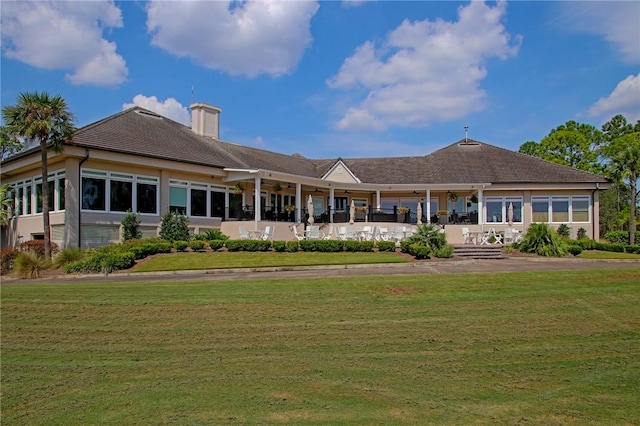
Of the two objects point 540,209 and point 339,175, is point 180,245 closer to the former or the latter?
point 339,175

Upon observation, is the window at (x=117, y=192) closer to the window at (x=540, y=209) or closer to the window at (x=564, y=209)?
the window at (x=540, y=209)

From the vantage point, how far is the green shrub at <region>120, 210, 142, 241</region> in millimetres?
22562

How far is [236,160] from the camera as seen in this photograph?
29.9m

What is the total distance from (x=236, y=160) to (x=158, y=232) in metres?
7.39

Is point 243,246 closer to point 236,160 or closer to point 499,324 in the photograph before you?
point 236,160

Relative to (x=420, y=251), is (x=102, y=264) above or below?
below

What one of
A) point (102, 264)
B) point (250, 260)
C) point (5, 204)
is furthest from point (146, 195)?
point (5, 204)

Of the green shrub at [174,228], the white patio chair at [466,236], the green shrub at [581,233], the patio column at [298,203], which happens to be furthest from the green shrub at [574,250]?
the green shrub at [174,228]

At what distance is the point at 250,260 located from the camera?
18406mm

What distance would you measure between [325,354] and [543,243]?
56.2ft

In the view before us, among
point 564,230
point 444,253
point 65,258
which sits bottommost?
point 65,258

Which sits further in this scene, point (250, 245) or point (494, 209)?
point (494, 209)

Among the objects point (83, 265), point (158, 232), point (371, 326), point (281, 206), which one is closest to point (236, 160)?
point (281, 206)

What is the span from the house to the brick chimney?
82 mm
